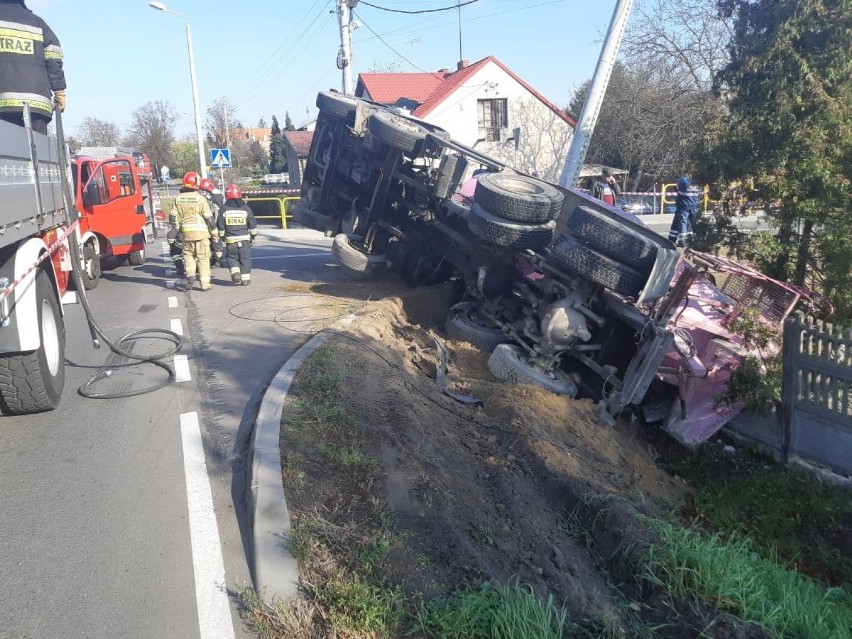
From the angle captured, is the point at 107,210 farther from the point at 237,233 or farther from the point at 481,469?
the point at 481,469

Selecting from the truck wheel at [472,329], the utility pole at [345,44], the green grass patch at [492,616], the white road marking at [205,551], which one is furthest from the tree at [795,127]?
the utility pole at [345,44]

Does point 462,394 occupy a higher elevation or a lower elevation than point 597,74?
lower

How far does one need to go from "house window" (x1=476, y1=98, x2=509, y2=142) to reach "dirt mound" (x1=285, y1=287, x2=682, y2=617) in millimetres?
26192

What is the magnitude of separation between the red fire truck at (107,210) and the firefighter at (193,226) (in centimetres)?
181

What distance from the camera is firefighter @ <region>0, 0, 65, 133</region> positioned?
5262 millimetres

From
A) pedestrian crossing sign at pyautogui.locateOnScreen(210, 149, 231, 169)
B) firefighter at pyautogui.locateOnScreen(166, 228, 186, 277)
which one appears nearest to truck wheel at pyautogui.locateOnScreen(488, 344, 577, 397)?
firefighter at pyautogui.locateOnScreen(166, 228, 186, 277)

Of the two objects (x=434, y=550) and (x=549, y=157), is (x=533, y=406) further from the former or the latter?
(x=549, y=157)

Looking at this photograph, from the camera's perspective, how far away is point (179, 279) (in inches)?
439

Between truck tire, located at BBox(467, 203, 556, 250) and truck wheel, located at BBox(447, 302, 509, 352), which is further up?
truck tire, located at BBox(467, 203, 556, 250)

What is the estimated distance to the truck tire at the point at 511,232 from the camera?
247 inches

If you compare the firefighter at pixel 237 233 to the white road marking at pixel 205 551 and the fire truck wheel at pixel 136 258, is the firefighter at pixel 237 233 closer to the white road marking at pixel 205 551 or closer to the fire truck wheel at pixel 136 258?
the fire truck wheel at pixel 136 258

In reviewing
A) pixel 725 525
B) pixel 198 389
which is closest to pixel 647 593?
pixel 725 525

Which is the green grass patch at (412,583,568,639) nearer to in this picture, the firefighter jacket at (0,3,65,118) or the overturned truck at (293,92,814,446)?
the overturned truck at (293,92,814,446)

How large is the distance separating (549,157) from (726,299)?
27.2 m
